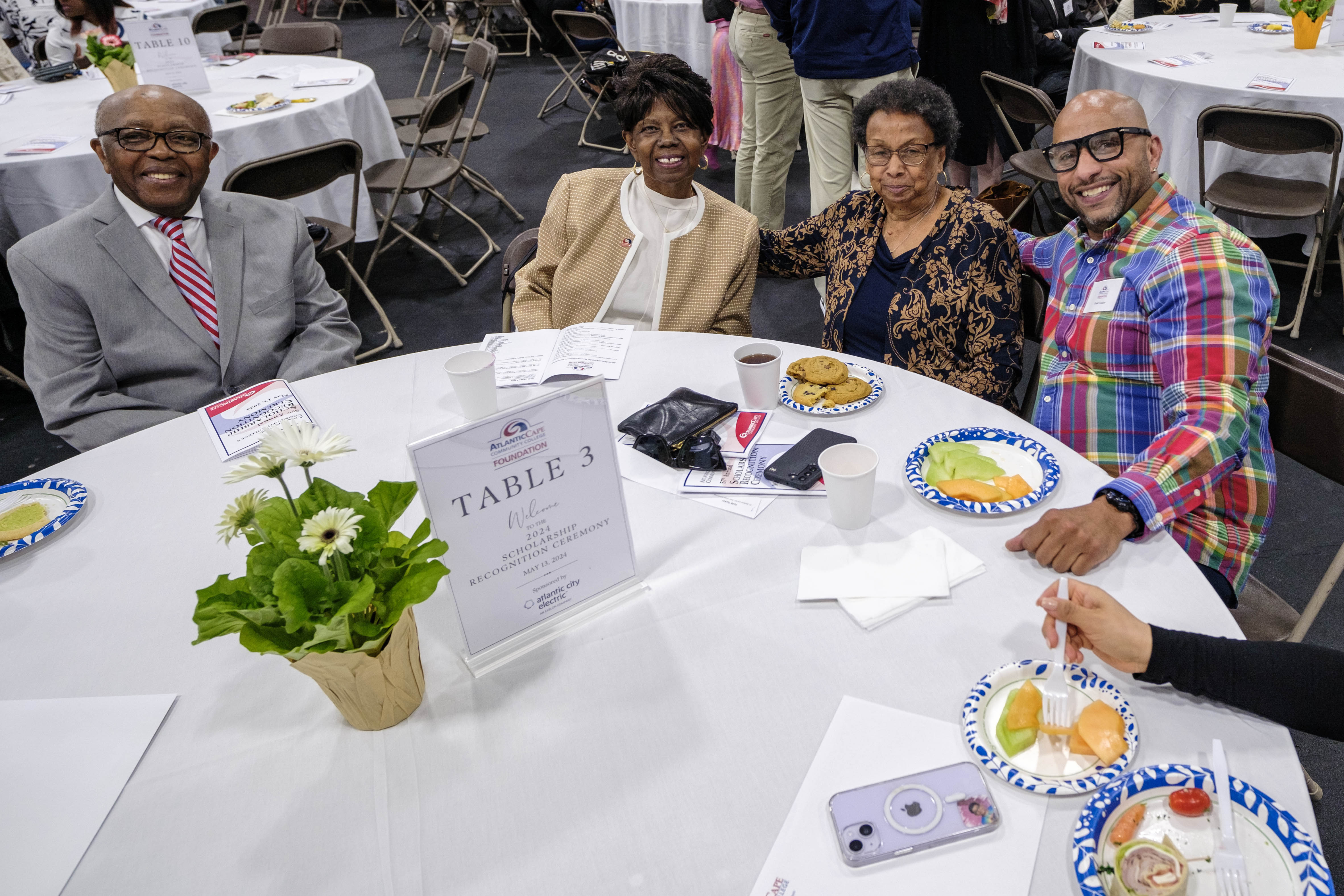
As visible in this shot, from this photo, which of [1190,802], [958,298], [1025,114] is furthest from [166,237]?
[1025,114]

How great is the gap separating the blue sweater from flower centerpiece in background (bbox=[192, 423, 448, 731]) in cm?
334

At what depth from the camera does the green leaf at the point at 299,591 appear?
951 millimetres

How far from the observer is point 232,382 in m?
2.29

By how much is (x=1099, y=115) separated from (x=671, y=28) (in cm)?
459

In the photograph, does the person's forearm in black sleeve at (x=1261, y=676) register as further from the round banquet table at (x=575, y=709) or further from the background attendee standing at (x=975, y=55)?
the background attendee standing at (x=975, y=55)

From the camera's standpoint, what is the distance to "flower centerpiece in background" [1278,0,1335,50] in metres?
3.86

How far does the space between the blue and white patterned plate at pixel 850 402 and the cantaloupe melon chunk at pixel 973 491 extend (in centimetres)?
28

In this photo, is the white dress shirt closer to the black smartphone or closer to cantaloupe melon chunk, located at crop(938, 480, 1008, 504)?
the black smartphone

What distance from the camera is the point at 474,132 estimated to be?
500 cm

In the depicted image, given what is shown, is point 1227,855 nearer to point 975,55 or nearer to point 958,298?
point 958,298

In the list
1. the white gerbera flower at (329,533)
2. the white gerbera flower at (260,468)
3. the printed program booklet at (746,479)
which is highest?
the white gerbera flower at (260,468)

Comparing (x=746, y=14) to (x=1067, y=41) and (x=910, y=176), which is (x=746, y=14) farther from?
(x=910, y=176)

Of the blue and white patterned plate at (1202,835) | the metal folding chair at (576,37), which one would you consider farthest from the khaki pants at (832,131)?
the blue and white patterned plate at (1202,835)

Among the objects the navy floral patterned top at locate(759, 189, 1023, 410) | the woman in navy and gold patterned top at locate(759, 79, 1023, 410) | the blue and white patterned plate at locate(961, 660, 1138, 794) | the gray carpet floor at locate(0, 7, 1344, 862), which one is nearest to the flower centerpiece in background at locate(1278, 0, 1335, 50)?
the gray carpet floor at locate(0, 7, 1344, 862)
